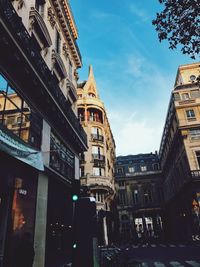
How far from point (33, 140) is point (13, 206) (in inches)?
121

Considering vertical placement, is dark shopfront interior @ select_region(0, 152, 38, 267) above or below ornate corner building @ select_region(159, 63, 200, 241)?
below

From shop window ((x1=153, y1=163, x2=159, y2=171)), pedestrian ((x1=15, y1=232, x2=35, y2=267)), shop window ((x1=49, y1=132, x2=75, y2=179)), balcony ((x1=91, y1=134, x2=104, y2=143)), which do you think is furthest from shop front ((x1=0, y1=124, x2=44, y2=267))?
shop window ((x1=153, y1=163, x2=159, y2=171))

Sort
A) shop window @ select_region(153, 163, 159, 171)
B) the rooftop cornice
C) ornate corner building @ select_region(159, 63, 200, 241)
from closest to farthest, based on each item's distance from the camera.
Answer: the rooftop cornice → ornate corner building @ select_region(159, 63, 200, 241) → shop window @ select_region(153, 163, 159, 171)

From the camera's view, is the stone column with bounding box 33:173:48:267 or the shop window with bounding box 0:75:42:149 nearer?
the shop window with bounding box 0:75:42:149

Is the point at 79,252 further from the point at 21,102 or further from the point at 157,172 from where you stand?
the point at 157,172

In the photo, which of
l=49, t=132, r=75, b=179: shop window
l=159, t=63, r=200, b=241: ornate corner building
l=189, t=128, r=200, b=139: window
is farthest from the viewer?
l=189, t=128, r=200, b=139: window

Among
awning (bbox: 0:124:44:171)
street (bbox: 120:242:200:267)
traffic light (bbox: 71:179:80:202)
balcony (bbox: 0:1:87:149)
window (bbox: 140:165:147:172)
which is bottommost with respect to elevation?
street (bbox: 120:242:200:267)

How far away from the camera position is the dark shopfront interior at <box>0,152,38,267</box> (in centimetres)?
711

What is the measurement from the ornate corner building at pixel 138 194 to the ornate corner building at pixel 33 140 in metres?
37.7

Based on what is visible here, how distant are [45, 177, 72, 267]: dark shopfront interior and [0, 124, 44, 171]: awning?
9.01ft

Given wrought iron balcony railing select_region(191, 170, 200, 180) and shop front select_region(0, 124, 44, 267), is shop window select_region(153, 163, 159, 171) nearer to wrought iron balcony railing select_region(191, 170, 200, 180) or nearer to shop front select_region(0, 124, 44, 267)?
wrought iron balcony railing select_region(191, 170, 200, 180)

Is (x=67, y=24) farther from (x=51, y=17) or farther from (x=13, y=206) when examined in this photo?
(x=13, y=206)

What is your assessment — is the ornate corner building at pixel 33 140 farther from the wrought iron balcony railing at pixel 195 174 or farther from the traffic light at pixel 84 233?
the wrought iron balcony railing at pixel 195 174

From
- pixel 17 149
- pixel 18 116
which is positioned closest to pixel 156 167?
pixel 18 116
